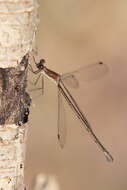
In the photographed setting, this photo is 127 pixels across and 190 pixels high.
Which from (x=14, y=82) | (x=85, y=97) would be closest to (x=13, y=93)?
(x=14, y=82)

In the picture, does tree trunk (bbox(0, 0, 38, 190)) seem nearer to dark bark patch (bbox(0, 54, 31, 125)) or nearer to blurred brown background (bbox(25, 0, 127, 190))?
dark bark patch (bbox(0, 54, 31, 125))

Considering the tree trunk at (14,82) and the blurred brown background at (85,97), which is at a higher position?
the tree trunk at (14,82)

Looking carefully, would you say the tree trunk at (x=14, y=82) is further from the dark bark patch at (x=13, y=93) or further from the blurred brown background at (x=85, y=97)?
the blurred brown background at (x=85, y=97)

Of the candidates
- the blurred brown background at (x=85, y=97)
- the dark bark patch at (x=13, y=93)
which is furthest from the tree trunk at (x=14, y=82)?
the blurred brown background at (x=85, y=97)

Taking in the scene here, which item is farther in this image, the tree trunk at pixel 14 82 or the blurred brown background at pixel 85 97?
the blurred brown background at pixel 85 97

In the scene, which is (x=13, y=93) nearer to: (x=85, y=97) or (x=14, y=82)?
(x=14, y=82)

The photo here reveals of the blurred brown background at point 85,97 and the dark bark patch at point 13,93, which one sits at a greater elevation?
the dark bark patch at point 13,93

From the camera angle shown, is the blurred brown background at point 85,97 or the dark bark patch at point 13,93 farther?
the blurred brown background at point 85,97
